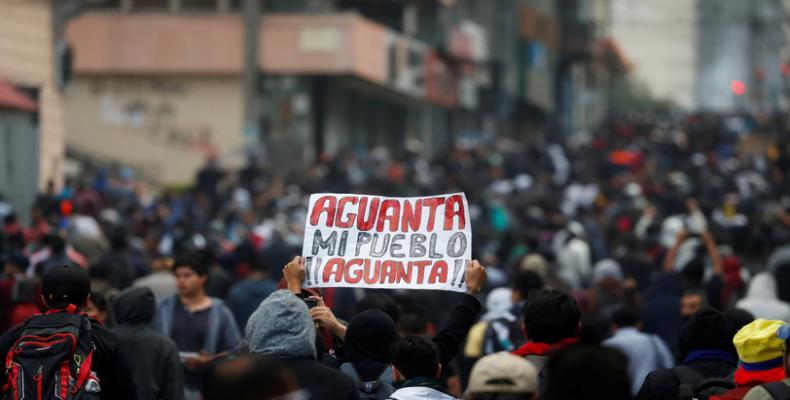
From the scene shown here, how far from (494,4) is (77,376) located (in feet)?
185

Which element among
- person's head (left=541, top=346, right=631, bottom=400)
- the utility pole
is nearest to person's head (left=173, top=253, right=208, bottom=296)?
person's head (left=541, top=346, right=631, bottom=400)

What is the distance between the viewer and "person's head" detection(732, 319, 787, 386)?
6320 mm

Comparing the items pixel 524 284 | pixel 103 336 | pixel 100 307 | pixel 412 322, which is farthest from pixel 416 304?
pixel 103 336

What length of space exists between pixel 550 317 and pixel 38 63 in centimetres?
2227

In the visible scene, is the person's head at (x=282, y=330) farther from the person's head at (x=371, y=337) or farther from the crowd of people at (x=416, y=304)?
the person's head at (x=371, y=337)

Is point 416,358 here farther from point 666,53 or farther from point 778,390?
point 666,53

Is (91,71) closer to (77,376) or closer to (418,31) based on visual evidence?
(418,31)

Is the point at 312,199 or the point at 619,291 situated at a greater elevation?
the point at 312,199

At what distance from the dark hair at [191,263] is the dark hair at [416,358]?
328 cm

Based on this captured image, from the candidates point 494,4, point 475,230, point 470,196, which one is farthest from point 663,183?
point 494,4

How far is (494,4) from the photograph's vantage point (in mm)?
62688

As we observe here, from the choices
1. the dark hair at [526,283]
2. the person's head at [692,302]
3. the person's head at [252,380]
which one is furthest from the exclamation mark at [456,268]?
the person's head at [692,302]

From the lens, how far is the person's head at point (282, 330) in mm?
5832

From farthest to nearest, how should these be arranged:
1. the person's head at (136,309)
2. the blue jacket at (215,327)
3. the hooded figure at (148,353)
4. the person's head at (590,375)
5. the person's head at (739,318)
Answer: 1. the blue jacket at (215,327)
2. the person's head at (136,309)
3. the hooded figure at (148,353)
4. the person's head at (739,318)
5. the person's head at (590,375)
